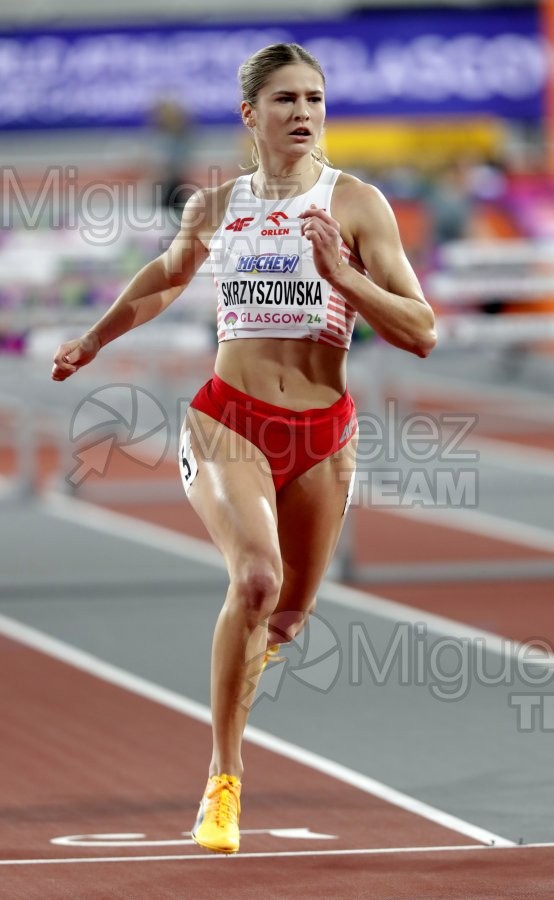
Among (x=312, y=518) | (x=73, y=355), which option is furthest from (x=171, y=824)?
(x=73, y=355)

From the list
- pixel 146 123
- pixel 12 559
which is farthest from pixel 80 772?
pixel 146 123

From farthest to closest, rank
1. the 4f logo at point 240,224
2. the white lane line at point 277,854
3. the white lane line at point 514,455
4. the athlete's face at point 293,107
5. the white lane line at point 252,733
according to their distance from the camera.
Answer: the white lane line at point 514,455 → the white lane line at point 252,733 → the white lane line at point 277,854 → the 4f logo at point 240,224 → the athlete's face at point 293,107

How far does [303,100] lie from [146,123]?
582 inches

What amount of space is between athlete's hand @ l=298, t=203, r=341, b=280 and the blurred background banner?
14.5m

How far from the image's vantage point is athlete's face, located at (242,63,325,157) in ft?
16.2

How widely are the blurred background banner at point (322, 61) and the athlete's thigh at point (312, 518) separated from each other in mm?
14067

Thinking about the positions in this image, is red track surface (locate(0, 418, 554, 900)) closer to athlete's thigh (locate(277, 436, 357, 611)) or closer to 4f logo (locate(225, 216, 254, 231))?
athlete's thigh (locate(277, 436, 357, 611))

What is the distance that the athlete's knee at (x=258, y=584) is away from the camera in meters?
4.82

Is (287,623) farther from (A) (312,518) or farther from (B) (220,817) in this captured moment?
(B) (220,817)

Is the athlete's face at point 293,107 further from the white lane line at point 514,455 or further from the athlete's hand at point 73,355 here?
the white lane line at point 514,455

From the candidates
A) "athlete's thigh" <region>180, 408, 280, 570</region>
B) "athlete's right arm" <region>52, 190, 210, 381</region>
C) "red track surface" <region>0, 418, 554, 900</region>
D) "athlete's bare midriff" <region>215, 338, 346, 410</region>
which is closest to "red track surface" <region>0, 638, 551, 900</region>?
"red track surface" <region>0, 418, 554, 900</region>

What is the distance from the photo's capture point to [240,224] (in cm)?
519

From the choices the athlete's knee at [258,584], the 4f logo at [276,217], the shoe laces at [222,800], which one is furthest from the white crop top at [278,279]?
the shoe laces at [222,800]

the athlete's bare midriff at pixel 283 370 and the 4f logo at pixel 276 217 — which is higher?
the 4f logo at pixel 276 217
